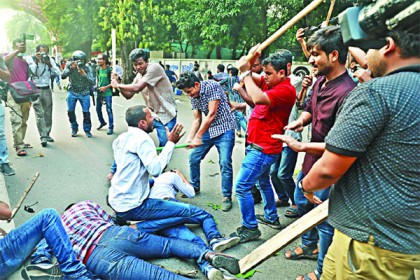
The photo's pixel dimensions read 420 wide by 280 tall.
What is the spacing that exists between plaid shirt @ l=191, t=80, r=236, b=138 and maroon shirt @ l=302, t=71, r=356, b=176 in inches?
63.7

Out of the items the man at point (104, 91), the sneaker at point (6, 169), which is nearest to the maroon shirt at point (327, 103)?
the sneaker at point (6, 169)

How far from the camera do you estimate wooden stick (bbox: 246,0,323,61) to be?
97.2 inches

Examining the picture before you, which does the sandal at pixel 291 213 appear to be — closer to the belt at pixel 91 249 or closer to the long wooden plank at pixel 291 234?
the long wooden plank at pixel 291 234

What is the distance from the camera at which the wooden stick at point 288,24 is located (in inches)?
97.2

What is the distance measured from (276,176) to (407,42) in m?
3.02

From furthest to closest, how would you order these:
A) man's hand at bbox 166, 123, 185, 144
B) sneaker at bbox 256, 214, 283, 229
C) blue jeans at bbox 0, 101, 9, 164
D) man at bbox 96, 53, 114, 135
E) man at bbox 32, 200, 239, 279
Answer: man at bbox 96, 53, 114, 135, blue jeans at bbox 0, 101, 9, 164, sneaker at bbox 256, 214, 283, 229, man's hand at bbox 166, 123, 185, 144, man at bbox 32, 200, 239, 279

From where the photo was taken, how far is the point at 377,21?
140cm

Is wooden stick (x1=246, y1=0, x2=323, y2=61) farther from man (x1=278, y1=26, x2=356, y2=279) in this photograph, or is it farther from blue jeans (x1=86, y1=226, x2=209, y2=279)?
blue jeans (x1=86, y1=226, x2=209, y2=279)

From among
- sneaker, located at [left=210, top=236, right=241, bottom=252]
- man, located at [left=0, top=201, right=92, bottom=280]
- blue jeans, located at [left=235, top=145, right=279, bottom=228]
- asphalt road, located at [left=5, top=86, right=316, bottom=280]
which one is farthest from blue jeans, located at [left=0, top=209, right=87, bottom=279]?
blue jeans, located at [left=235, top=145, right=279, bottom=228]

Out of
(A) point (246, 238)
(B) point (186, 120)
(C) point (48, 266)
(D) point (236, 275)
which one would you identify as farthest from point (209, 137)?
(B) point (186, 120)

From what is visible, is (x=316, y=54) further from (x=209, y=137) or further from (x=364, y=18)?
(x=209, y=137)

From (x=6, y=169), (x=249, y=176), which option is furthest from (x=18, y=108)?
(x=249, y=176)

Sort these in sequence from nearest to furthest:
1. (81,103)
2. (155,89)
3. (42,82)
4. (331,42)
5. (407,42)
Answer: (407,42)
(331,42)
(155,89)
(42,82)
(81,103)

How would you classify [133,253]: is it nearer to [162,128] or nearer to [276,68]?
[276,68]
